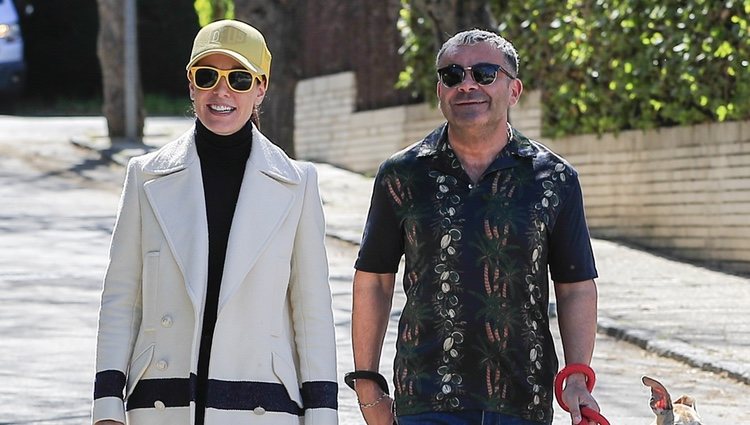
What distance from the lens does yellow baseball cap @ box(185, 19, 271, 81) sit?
4242 millimetres

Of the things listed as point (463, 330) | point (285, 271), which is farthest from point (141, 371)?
point (463, 330)

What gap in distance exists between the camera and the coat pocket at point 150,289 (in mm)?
4180

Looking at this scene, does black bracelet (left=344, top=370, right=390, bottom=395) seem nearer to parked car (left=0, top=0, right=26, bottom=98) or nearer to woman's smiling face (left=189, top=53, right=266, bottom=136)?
woman's smiling face (left=189, top=53, right=266, bottom=136)

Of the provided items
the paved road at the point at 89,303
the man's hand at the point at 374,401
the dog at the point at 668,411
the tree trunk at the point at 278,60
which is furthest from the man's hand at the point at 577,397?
the tree trunk at the point at 278,60

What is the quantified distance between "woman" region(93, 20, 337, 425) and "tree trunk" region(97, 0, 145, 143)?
19.1m

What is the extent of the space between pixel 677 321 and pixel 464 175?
708 centimetres

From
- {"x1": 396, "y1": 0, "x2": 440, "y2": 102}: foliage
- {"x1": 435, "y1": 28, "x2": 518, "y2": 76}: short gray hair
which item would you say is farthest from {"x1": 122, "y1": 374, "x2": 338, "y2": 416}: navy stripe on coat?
{"x1": 396, "y1": 0, "x2": 440, "y2": 102}: foliage

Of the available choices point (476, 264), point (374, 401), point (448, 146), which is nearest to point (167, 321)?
point (374, 401)

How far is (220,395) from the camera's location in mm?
4121

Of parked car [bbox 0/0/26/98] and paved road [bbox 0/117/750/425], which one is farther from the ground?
parked car [bbox 0/0/26/98]

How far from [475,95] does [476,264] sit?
0.50 m

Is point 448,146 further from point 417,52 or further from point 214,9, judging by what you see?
point 214,9

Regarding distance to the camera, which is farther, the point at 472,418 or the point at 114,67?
the point at 114,67

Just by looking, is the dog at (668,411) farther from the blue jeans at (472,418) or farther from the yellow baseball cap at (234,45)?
the yellow baseball cap at (234,45)
